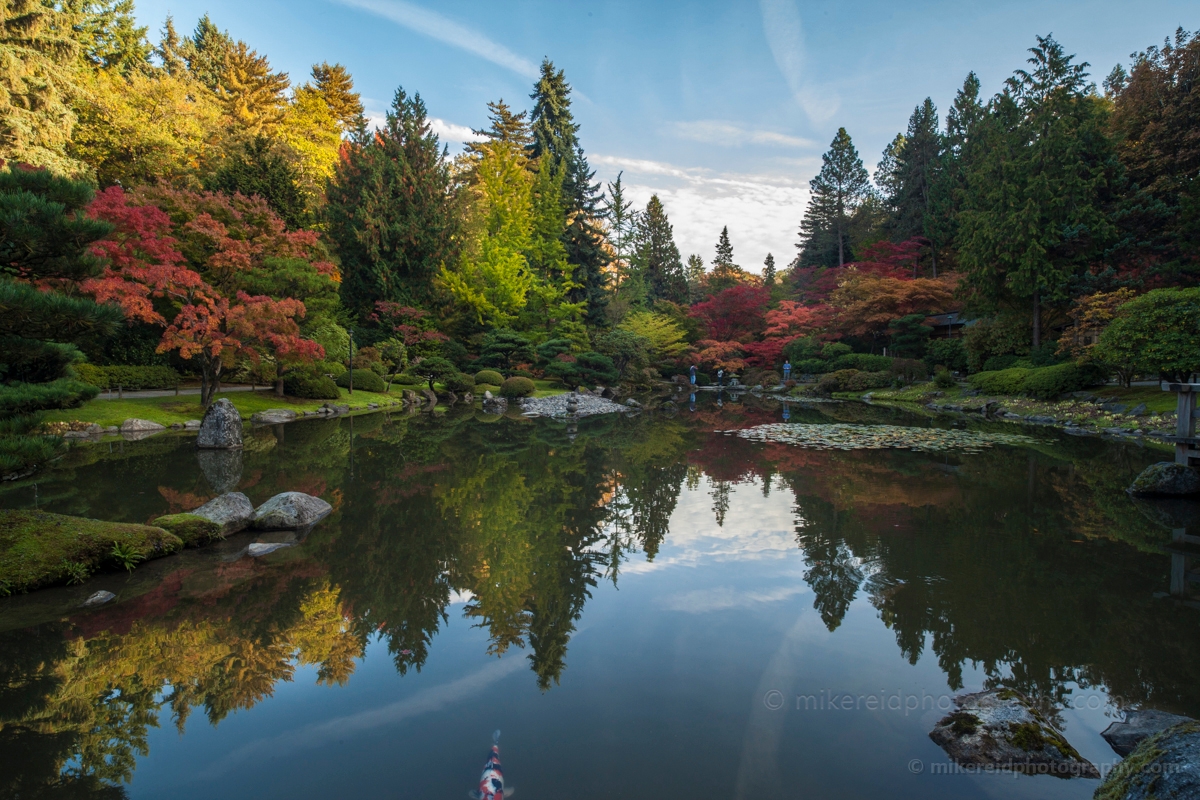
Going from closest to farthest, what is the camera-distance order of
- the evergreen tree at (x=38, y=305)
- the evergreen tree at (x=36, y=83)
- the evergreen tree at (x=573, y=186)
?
the evergreen tree at (x=38, y=305) < the evergreen tree at (x=36, y=83) < the evergreen tree at (x=573, y=186)

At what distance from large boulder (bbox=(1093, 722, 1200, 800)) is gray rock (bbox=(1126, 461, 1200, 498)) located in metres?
7.29

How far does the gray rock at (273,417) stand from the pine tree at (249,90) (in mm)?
20888

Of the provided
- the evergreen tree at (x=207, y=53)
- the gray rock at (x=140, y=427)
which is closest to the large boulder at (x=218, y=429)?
the gray rock at (x=140, y=427)

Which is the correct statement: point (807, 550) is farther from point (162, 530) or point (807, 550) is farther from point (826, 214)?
point (826, 214)

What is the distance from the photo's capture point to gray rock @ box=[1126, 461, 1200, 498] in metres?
7.39

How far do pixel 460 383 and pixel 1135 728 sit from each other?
875 inches

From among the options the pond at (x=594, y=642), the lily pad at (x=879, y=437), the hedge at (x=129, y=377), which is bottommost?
the pond at (x=594, y=642)

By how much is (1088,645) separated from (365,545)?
5.92 meters

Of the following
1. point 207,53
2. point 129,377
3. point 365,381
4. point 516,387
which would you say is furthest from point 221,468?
point 207,53

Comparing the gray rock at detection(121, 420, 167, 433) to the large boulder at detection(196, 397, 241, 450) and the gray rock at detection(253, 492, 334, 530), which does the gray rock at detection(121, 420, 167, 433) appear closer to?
the large boulder at detection(196, 397, 241, 450)

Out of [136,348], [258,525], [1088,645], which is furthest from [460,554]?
[136,348]

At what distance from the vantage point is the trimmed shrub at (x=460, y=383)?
23266mm

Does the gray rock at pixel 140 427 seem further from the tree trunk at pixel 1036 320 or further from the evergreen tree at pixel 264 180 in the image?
the tree trunk at pixel 1036 320

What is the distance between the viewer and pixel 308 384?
18.2 m
